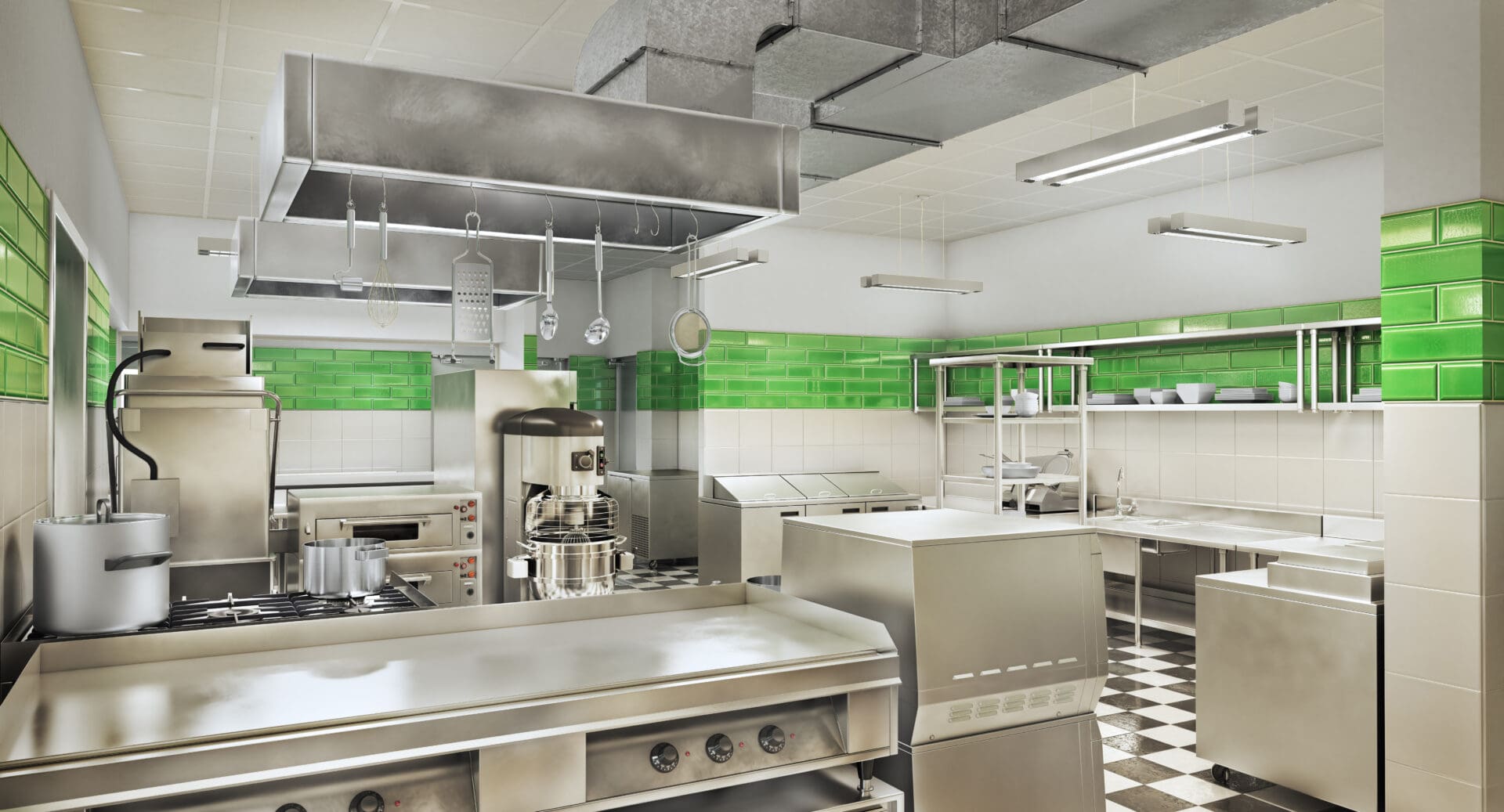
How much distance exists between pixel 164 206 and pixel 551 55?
15.0 feet

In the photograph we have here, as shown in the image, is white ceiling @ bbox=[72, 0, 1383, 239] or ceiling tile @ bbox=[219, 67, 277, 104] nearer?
white ceiling @ bbox=[72, 0, 1383, 239]

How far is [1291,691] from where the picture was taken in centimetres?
361

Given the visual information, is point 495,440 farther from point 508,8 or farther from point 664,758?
point 664,758

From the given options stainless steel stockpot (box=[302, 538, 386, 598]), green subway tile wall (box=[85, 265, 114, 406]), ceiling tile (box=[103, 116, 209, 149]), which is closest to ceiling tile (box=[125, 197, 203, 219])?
ceiling tile (box=[103, 116, 209, 149])

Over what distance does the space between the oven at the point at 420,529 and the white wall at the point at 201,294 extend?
3100mm

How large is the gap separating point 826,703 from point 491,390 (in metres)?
4.02

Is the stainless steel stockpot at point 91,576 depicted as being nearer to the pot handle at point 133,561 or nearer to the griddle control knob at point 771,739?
the pot handle at point 133,561

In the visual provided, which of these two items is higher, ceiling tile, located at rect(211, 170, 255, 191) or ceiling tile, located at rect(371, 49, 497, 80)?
ceiling tile, located at rect(371, 49, 497, 80)

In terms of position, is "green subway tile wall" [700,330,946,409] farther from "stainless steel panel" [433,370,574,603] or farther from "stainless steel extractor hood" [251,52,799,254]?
"stainless steel extractor hood" [251,52,799,254]

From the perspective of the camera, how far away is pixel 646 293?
380 inches

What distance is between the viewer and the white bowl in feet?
20.9

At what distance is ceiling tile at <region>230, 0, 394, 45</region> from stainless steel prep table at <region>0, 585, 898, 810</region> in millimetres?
2639

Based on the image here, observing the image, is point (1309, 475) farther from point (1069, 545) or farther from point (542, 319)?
point (542, 319)

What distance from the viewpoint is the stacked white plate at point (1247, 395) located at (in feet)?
20.1
